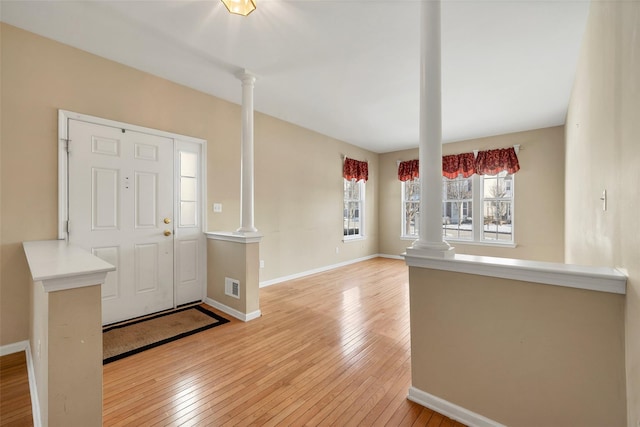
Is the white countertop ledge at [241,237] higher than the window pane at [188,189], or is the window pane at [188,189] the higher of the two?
the window pane at [188,189]

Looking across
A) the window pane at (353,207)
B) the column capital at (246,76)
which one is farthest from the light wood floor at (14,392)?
the window pane at (353,207)

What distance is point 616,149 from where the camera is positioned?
142 cm

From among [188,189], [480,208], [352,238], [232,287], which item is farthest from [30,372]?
[480,208]

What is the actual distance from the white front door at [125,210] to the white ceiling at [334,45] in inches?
34.3

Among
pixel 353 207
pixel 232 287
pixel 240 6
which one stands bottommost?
pixel 232 287

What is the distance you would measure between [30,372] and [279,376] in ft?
6.04

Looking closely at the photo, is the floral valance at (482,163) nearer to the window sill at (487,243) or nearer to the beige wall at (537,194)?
the beige wall at (537,194)

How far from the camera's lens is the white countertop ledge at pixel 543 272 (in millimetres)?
1197

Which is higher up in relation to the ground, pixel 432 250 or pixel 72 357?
pixel 432 250

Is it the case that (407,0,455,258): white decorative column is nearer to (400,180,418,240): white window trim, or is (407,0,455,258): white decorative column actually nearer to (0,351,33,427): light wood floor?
(0,351,33,427): light wood floor

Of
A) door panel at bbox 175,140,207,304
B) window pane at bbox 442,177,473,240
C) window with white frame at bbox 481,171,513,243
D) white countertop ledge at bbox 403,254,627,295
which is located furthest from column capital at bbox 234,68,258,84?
window with white frame at bbox 481,171,513,243

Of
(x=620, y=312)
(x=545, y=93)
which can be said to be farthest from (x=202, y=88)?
(x=545, y=93)

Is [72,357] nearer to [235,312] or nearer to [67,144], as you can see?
[235,312]

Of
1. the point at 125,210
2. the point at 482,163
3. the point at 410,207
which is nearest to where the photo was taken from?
the point at 125,210
